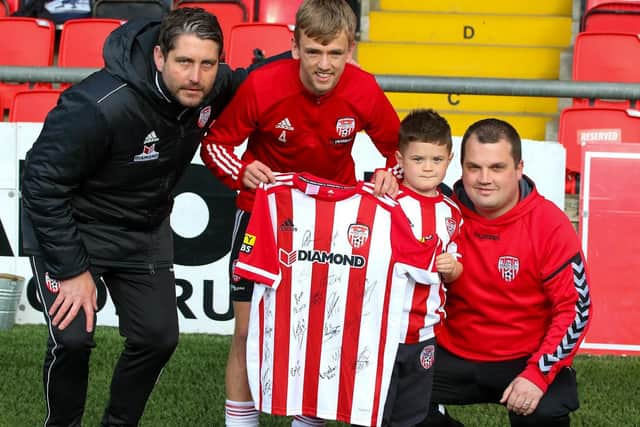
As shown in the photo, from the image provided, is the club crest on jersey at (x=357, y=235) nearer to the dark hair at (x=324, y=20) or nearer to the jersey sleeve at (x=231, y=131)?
the jersey sleeve at (x=231, y=131)

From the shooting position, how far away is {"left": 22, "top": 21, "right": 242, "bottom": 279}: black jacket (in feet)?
12.3

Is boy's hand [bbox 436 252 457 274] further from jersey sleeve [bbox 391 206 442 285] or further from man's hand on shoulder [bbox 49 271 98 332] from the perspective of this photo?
man's hand on shoulder [bbox 49 271 98 332]

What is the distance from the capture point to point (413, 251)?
363 centimetres

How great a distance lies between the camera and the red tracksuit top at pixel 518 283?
374 centimetres

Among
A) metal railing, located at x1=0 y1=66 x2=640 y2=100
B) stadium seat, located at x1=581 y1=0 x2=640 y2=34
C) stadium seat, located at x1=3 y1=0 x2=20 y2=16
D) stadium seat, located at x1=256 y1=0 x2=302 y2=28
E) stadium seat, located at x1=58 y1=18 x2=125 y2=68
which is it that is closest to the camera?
metal railing, located at x1=0 y1=66 x2=640 y2=100

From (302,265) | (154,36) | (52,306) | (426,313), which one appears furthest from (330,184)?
(52,306)

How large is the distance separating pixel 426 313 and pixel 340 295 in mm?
317

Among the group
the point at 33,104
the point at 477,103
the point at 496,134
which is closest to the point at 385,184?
the point at 496,134

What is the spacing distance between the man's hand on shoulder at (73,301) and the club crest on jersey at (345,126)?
43.2 inches

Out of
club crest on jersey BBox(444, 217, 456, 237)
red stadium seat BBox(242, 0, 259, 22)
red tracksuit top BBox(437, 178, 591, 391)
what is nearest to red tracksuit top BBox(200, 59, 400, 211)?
club crest on jersey BBox(444, 217, 456, 237)

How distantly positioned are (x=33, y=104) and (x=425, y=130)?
4.15 meters

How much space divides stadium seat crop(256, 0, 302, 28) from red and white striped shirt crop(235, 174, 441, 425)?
212 inches

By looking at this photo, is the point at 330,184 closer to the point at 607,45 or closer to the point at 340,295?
the point at 340,295

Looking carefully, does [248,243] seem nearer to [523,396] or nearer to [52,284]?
[52,284]
